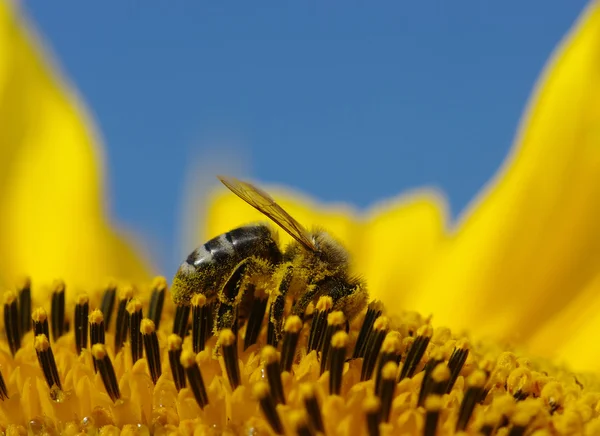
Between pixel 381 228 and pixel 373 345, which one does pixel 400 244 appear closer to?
pixel 381 228

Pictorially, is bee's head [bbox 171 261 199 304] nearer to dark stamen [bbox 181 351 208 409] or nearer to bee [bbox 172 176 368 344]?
bee [bbox 172 176 368 344]

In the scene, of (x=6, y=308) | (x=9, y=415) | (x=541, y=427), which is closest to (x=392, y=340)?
(x=541, y=427)

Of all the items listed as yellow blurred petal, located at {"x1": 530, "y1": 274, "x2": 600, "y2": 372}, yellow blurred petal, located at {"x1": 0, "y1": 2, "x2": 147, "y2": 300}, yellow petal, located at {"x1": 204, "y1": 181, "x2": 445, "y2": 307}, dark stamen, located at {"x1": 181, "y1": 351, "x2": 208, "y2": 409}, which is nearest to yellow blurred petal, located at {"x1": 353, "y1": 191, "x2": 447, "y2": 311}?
yellow petal, located at {"x1": 204, "y1": 181, "x2": 445, "y2": 307}

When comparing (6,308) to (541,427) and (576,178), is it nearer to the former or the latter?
(541,427)

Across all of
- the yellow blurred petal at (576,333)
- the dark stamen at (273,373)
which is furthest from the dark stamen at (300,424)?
the yellow blurred petal at (576,333)

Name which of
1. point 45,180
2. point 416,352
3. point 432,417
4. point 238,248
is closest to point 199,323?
point 238,248

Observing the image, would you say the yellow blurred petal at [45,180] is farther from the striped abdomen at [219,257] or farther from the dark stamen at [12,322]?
the striped abdomen at [219,257]
